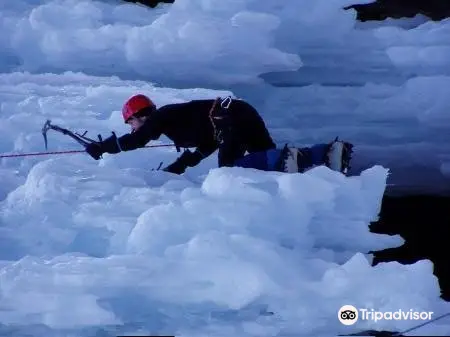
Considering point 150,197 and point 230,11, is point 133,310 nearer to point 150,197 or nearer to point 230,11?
point 150,197

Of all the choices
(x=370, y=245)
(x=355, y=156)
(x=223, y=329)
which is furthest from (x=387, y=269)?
(x=223, y=329)

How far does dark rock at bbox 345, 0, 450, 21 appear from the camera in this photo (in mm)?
2297

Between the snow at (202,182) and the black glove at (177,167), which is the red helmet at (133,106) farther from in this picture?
the black glove at (177,167)

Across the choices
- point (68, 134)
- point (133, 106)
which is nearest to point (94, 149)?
point (68, 134)

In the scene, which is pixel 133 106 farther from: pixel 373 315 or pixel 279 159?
pixel 373 315

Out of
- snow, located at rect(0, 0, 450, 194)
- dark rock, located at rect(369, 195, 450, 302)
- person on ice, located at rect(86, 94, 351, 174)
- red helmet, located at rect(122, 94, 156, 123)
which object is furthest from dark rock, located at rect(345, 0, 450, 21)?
red helmet, located at rect(122, 94, 156, 123)

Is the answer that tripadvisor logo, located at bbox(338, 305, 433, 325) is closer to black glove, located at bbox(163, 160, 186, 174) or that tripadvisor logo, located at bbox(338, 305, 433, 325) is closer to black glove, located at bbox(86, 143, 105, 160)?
black glove, located at bbox(163, 160, 186, 174)

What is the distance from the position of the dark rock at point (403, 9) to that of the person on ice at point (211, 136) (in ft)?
1.76

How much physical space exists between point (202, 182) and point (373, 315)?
0.78 meters

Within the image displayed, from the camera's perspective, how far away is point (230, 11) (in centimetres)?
230

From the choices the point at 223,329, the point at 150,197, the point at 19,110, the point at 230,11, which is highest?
the point at 230,11

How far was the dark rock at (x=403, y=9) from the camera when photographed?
7.54ft

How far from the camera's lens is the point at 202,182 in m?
2.24

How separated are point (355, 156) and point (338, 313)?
0.58 metres
